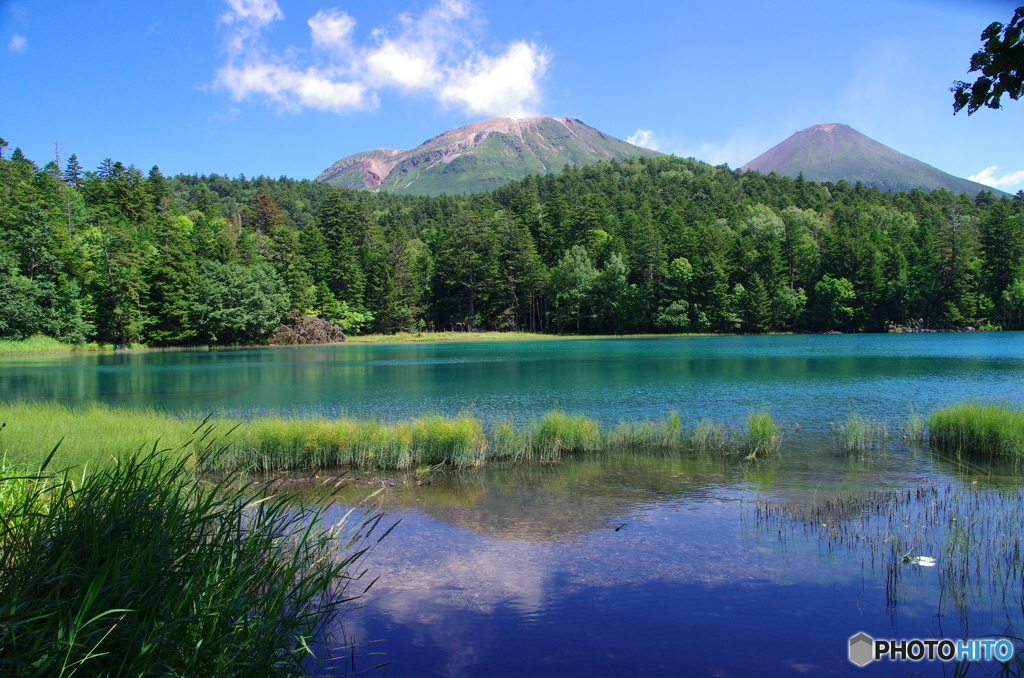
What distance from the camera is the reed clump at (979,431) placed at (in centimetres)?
1375

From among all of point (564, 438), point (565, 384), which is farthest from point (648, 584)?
point (565, 384)

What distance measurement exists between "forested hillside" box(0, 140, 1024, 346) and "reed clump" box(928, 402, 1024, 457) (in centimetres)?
6653

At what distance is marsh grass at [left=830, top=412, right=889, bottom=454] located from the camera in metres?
14.9

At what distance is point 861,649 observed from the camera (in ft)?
19.7

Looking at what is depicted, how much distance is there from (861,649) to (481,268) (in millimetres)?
87223

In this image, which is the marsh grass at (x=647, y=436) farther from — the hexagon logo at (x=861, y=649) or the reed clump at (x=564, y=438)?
the hexagon logo at (x=861, y=649)

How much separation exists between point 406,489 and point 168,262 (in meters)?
66.7


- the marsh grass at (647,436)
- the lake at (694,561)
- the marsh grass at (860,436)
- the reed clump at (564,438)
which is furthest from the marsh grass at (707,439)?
the marsh grass at (860,436)

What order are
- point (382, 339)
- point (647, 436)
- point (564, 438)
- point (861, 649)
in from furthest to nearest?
point (382, 339) → point (647, 436) → point (564, 438) → point (861, 649)

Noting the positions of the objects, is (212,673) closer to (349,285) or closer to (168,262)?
(168,262)

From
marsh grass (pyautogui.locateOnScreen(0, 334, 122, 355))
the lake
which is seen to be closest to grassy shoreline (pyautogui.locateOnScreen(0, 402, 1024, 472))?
the lake

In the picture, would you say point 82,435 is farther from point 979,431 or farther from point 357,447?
point 979,431

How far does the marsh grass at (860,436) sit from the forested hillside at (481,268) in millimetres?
64657

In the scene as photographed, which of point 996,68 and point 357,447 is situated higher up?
point 996,68
